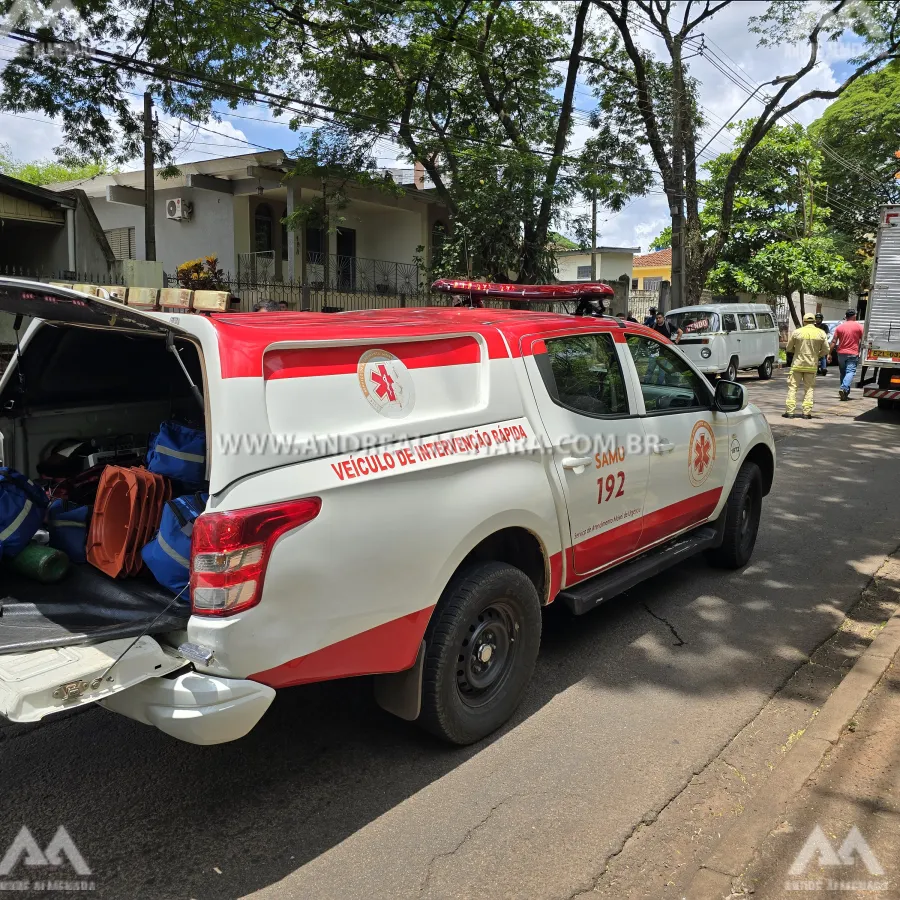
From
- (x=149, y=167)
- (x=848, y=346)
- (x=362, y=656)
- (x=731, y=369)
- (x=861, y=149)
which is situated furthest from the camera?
(x=861, y=149)

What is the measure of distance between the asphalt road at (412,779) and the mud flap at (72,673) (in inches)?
27.0

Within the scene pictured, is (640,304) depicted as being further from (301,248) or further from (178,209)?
(178,209)

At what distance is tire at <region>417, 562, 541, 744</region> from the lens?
3043 mm

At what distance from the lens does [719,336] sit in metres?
18.7

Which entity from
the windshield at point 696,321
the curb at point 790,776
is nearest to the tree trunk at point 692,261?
the windshield at point 696,321

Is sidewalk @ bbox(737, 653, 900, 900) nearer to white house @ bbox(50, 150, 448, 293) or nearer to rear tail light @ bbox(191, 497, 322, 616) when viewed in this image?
rear tail light @ bbox(191, 497, 322, 616)

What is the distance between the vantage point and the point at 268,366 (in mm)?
2594

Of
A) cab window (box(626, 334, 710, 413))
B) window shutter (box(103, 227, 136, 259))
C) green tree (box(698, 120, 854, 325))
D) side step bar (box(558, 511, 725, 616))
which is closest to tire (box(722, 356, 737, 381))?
green tree (box(698, 120, 854, 325))

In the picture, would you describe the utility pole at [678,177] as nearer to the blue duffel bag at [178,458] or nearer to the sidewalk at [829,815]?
the sidewalk at [829,815]

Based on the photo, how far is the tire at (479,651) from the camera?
3043 mm

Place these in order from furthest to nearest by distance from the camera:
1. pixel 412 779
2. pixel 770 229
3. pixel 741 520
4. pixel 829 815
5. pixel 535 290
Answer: pixel 770 229 → pixel 741 520 → pixel 535 290 → pixel 412 779 → pixel 829 815

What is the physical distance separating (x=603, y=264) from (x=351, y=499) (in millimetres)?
41865

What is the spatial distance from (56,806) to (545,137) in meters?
18.1

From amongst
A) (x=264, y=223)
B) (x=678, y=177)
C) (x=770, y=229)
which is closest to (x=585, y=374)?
(x=678, y=177)
